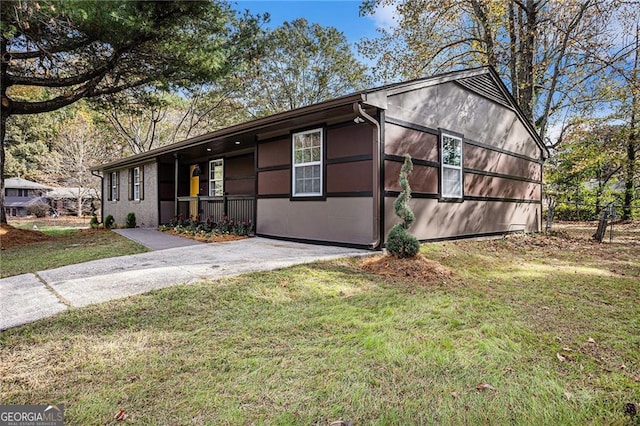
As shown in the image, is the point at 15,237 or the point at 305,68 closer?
the point at 15,237

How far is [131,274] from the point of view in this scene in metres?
4.58

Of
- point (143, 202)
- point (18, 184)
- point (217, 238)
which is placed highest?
point (18, 184)

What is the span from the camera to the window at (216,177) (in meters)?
11.4

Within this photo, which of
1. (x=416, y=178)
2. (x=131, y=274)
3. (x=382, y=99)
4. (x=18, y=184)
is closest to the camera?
(x=131, y=274)

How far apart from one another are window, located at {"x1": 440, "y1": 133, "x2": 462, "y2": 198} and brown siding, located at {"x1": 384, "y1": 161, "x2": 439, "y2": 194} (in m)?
0.38

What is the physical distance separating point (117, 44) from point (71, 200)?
2215 cm

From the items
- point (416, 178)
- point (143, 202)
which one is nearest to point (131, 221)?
point (143, 202)

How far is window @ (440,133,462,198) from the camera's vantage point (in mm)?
7938

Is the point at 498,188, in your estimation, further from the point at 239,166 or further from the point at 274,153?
the point at 239,166

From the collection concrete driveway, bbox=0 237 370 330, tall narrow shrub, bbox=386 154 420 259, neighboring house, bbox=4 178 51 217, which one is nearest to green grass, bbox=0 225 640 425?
Result: concrete driveway, bbox=0 237 370 330

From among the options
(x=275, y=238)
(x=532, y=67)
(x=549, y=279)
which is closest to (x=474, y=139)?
(x=549, y=279)

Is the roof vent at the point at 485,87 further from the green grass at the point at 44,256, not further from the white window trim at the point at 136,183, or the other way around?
the white window trim at the point at 136,183

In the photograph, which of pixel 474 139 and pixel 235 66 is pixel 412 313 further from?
pixel 235 66

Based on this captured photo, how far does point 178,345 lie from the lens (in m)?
2.57
